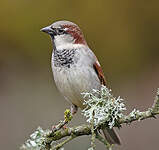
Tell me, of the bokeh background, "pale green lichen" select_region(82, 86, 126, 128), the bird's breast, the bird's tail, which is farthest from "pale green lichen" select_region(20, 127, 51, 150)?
the bokeh background

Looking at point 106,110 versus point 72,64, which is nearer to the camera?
point 106,110

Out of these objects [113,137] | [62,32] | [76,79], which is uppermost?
[62,32]

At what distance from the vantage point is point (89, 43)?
5.16m

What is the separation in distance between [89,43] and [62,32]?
6.77 ft

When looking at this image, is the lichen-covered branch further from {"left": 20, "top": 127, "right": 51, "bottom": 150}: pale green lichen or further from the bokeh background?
the bokeh background

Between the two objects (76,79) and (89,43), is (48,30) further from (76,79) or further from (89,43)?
(89,43)

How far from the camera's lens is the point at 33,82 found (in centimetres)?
531

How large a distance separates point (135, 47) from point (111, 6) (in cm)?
50

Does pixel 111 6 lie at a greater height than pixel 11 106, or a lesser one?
greater

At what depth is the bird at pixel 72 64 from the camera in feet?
10.0

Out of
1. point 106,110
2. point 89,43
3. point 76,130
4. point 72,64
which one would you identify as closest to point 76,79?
point 72,64

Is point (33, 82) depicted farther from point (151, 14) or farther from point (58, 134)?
point (58, 134)

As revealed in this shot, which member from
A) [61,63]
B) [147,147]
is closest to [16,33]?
[147,147]

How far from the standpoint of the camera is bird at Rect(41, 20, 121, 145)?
10.0 ft
